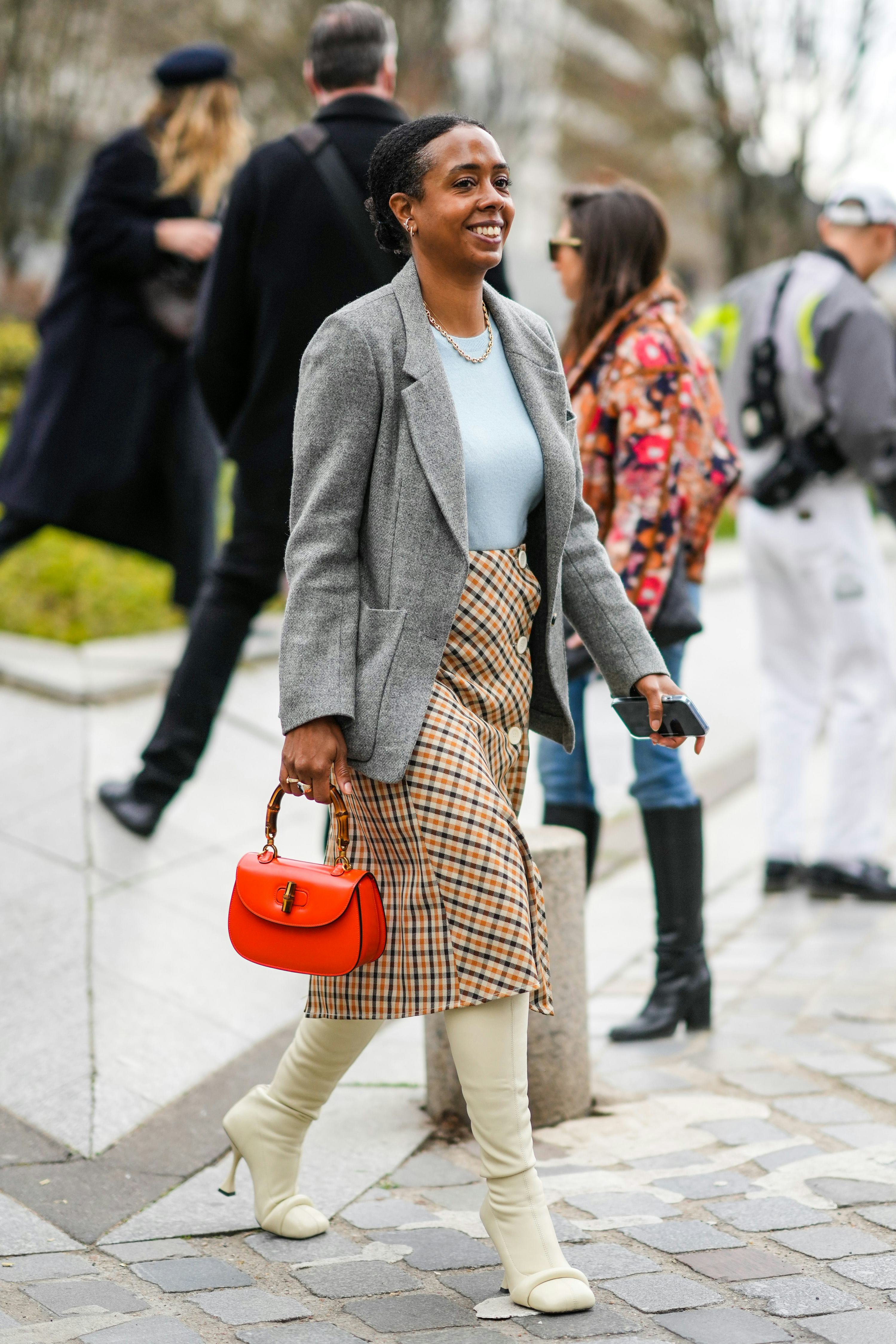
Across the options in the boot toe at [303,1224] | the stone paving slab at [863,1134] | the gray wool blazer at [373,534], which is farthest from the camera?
the stone paving slab at [863,1134]

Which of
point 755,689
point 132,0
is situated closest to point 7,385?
point 132,0

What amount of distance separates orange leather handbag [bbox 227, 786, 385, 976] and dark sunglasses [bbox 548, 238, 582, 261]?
1893 mm

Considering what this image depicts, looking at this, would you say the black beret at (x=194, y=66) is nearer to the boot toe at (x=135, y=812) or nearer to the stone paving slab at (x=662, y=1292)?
the boot toe at (x=135, y=812)

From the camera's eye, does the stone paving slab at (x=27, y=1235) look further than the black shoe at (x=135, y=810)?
No

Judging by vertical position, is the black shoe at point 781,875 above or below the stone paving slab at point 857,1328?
above

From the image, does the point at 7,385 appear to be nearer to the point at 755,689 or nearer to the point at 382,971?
the point at 755,689

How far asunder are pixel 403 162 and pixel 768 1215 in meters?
2.05

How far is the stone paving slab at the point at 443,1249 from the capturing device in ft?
9.56

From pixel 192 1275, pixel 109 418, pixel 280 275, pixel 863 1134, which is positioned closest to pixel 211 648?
pixel 280 275

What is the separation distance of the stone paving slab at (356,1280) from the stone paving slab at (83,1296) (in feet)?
0.96

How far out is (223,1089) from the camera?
3701mm

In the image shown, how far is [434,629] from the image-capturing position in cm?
270

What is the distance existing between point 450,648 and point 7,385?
11.7m

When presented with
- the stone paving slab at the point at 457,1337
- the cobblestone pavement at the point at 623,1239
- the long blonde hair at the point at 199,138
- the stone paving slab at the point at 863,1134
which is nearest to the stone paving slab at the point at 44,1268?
the cobblestone pavement at the point at 623,1239
